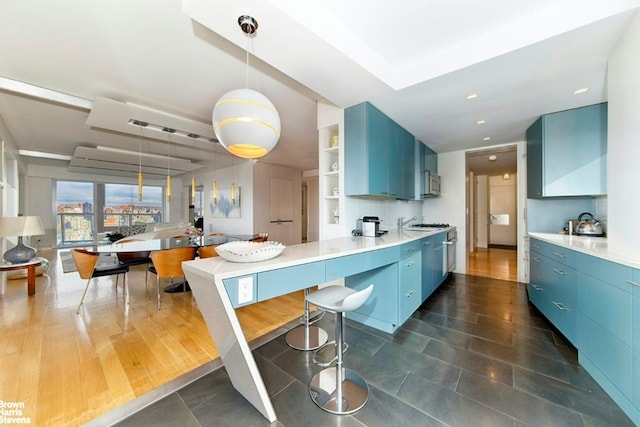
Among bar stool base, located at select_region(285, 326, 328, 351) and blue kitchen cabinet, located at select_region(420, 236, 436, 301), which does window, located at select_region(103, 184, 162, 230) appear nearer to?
bar stool base, located at select_region(285, 326, 328, 351)

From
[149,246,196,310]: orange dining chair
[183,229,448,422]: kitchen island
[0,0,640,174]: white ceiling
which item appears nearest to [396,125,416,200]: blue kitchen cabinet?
[0,0,640,174]: white ceiling

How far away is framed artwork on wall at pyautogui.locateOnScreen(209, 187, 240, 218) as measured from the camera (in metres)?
6.49

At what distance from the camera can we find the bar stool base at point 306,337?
202cm

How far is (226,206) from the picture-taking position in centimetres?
686

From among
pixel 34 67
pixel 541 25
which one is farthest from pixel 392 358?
pixel 34 67

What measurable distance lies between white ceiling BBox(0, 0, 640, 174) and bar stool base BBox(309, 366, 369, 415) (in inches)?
91.9

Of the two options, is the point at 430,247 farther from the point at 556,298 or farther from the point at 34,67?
the point at 34,67

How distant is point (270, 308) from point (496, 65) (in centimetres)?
320

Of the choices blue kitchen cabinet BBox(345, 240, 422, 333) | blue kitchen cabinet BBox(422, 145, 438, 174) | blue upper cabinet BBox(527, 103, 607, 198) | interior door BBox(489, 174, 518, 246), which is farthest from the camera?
interior door BBox(489, 174, 518, 246)

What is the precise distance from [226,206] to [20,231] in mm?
3985

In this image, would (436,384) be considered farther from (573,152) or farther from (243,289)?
(573,152)

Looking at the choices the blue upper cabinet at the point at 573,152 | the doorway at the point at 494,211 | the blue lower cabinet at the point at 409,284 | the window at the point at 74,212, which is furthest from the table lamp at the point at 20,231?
the doorway at the point at 494,211

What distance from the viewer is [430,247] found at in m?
3.00

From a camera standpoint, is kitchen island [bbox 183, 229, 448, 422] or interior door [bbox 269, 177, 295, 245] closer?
kitchen island [bbox 183, 229, 448, 422]
